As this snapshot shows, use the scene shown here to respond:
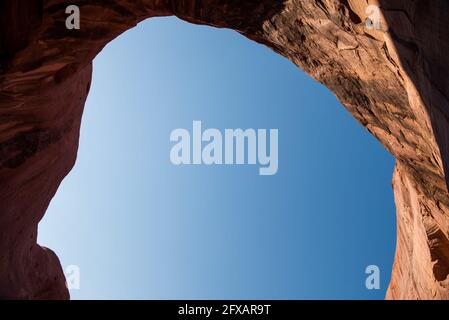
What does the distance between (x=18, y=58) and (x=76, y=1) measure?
2069 mm

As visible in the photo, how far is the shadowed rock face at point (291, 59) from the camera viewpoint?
5.87 meters

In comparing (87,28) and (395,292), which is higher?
(87,28)

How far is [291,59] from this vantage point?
10.6m

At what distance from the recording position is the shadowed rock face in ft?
A: 19.3

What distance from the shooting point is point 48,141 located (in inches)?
443

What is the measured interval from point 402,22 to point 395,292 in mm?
12843
